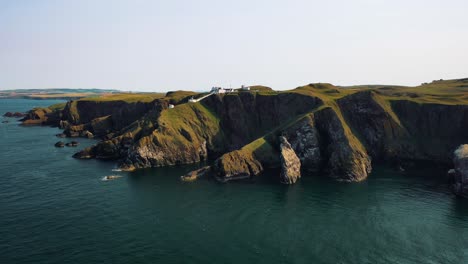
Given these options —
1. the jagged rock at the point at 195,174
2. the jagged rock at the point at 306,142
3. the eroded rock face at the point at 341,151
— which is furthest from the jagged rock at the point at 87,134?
the eroded rock face at the point at 341,151

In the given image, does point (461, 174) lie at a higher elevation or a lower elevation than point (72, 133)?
lower

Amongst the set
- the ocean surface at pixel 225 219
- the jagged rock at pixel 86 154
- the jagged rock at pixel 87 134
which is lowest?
the ocean surface at pixel 225 219

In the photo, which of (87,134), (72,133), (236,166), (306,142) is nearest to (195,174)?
(236,166)

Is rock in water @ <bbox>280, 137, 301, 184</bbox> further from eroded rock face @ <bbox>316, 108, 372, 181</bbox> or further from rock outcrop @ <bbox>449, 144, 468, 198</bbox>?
rock outcrop @ <bbox>449, 144, 468, 198</bbox>

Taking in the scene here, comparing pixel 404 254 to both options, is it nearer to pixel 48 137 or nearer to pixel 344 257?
pixel 344 257

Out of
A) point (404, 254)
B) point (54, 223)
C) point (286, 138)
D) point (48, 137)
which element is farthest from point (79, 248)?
point (48, 137)

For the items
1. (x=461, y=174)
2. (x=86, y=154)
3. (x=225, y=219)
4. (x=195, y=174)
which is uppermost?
(x=461, y=174)

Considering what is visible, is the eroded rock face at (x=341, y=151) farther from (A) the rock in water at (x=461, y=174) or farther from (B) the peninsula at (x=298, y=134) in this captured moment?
(A) the rock in water at (x=461, y=174)

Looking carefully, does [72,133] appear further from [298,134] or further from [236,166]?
[298,134]
